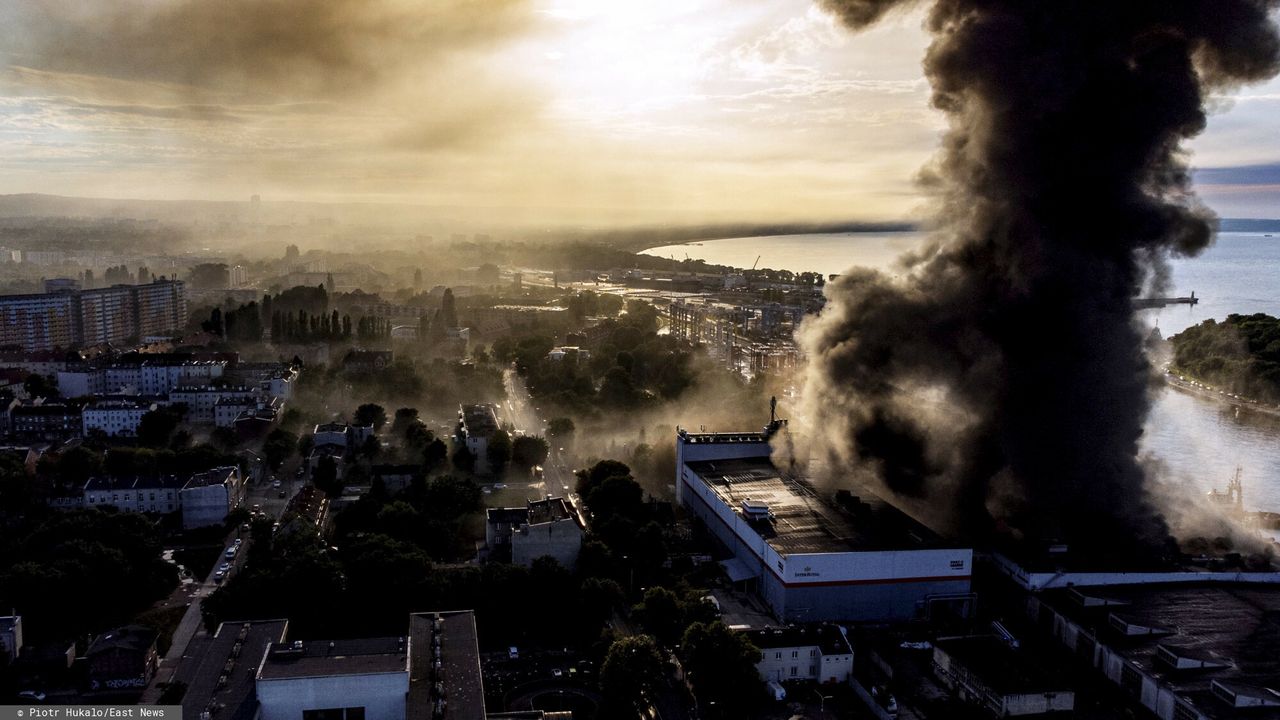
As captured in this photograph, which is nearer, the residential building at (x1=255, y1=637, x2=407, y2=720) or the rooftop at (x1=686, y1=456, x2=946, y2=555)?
the residential building at (x1=255, y1=637, x2=407, y2=720)

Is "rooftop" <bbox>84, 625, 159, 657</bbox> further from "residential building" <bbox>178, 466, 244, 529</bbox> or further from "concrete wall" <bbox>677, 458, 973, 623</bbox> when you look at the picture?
"concrete wall" <bbox>677, 458, 973, 623</bbox>

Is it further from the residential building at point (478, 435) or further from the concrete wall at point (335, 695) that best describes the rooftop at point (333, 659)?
the residential building at point (478, 435)

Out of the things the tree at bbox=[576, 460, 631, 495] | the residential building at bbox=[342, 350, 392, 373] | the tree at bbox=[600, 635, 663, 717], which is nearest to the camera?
the tree at bbox=[600, 635, 663, 717]

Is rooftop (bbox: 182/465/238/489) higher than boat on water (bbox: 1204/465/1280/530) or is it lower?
higher

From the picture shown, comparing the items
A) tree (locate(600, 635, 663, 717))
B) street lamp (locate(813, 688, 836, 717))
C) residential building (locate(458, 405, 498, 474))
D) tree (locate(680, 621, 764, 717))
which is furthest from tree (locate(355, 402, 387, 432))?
street lamp (locate(813, 688, 836, 717))

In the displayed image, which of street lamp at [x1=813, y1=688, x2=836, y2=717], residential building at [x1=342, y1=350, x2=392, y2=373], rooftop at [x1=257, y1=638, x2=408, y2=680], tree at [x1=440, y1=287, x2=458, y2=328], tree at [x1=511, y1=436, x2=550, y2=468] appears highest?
tree at [x1=440, y1=287, x2=458, y2=328]

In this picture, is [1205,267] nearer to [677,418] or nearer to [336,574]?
[677,418]
